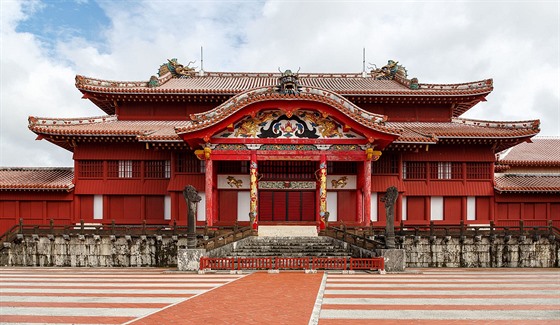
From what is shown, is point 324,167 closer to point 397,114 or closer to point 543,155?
point 397,114

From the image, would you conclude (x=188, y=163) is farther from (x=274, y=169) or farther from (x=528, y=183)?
(x=528, y=183)

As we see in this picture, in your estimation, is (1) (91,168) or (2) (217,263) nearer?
(2) (217,263)

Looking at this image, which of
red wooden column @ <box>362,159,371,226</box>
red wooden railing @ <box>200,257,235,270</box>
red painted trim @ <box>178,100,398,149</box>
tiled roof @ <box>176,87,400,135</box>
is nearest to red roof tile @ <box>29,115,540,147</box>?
red painted trim @ <box>178,100,398,149</box>

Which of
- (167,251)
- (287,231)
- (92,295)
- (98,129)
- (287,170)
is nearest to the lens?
(92,295)

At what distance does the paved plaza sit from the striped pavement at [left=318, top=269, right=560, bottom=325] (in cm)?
2

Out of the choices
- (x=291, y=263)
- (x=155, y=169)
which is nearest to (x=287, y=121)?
(x=155, y=169)

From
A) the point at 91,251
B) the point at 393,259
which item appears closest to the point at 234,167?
the point at 91,251

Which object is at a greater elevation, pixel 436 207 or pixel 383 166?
pixel 383 166

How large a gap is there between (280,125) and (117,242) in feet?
35.2

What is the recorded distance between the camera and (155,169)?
29781 millimetres

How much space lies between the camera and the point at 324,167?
86.6 feet

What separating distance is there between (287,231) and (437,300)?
→ 44.7ft

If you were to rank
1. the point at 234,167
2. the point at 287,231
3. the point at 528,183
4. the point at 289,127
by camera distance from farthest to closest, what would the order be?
the point at 528,183
the point at 234,167
the point at 289,127
the point at 287,231

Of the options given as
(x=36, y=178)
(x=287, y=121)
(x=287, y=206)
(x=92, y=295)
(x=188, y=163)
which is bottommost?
(x=92, y=295)
